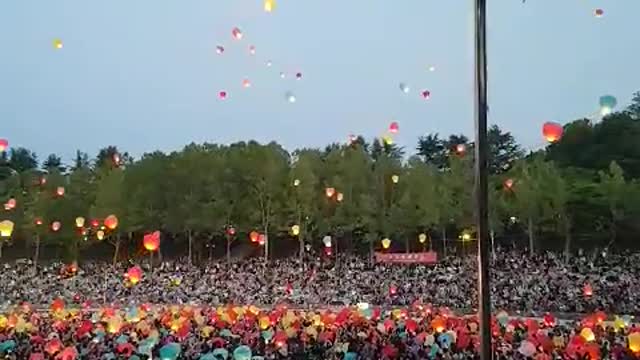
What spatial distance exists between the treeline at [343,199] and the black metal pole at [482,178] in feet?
85.5

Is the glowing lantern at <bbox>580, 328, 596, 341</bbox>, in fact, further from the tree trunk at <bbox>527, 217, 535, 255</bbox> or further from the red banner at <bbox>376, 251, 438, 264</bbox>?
the tree trunk at <bbox>527, 217, 535, 255</bbox>

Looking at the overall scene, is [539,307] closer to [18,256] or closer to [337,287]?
[337,287]

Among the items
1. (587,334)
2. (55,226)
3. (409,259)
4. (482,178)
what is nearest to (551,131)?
(482,178)

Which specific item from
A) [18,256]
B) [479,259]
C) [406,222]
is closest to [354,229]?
[406,222]

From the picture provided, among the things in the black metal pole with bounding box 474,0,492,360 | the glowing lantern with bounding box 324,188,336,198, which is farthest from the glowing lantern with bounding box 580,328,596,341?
the glowing lantern with bounding box 324,188,336,198

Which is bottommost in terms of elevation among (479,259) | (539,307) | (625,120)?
(539,307)

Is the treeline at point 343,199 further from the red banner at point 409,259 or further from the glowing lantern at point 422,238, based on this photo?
the red banner at point 409,259

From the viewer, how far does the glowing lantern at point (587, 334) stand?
983 centimetres

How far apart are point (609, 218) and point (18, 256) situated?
30934mm

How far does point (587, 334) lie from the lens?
1004 cm

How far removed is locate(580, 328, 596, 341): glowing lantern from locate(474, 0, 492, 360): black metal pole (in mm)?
7672

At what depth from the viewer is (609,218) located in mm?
32281

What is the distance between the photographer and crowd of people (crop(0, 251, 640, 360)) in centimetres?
992

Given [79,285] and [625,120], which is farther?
[625,120]
